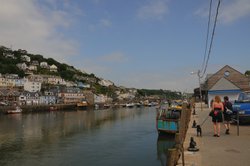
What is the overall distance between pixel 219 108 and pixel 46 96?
130443 millimetres

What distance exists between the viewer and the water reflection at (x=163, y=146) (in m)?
21.1

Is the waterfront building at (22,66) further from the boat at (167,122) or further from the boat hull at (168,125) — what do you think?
the boat hull at (168,125)

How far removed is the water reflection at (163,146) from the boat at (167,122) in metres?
0.55

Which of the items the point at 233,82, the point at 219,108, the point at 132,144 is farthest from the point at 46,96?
the point at 219,108

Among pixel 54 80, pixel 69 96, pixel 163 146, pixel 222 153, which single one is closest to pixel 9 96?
pixel 69 96

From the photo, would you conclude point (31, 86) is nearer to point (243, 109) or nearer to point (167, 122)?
point (167, 122)

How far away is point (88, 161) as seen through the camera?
20.8m

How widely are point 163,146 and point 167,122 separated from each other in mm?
2948

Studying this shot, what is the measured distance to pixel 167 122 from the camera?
1094 inches

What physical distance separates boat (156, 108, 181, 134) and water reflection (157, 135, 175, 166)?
0.55m

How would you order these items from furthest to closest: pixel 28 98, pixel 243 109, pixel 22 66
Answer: pixel 22 66, pixel 28 98, pixel 243 109

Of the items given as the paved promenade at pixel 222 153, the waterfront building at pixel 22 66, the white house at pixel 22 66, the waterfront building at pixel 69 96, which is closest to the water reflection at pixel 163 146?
the paved promenade at pixel 222 153

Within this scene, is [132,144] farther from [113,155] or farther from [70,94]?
[70,94]

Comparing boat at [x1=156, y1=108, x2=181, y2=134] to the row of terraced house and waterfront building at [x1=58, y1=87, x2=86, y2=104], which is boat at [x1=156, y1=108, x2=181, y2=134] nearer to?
the row of terraced house
